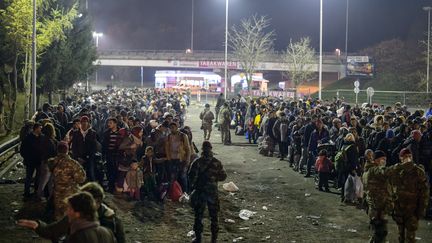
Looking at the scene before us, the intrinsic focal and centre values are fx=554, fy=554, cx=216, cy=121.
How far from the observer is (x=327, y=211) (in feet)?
42.4

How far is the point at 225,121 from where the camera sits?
2423cm

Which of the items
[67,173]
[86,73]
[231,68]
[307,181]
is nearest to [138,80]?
[231,68]

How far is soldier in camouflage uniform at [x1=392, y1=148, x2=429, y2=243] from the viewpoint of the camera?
8.84m

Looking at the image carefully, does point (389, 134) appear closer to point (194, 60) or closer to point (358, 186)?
point (358, 186)

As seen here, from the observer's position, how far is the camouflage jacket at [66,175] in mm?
8898

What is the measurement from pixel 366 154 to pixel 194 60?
7261 cm

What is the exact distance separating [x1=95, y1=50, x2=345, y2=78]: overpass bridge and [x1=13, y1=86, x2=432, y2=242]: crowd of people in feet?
180

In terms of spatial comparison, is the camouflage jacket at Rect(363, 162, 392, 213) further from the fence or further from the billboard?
the billboard

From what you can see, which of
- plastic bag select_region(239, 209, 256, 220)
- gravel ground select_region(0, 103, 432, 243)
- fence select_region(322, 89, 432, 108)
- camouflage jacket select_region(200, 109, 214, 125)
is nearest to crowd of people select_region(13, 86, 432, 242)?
gravel ground select_region(0, 103, 432, 243)

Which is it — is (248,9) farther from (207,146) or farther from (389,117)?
(207,146)

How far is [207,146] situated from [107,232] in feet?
15.5

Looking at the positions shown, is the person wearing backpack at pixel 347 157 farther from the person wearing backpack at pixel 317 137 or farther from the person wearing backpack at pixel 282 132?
the person wearing backpack at pixel 282 132

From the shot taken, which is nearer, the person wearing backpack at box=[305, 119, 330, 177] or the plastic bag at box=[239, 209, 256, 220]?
the plastic bag at box=[239, 209, 256, 220]

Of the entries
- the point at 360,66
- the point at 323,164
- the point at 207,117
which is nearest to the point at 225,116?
the point at 207,117
